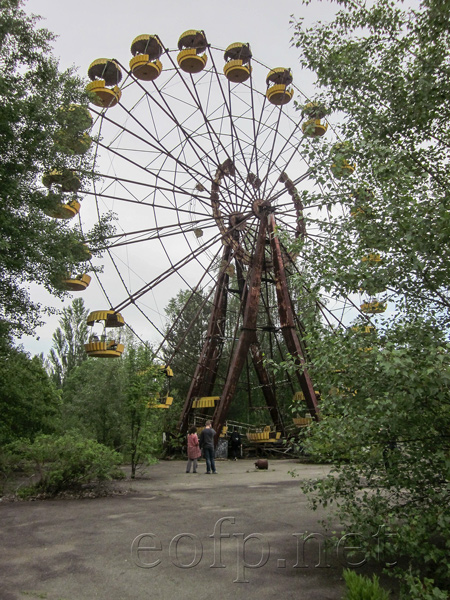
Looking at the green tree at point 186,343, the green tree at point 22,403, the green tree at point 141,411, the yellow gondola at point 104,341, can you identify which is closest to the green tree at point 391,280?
the green tree at point 141,411

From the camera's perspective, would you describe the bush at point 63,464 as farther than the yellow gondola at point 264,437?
No

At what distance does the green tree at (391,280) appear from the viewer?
13.1 feet

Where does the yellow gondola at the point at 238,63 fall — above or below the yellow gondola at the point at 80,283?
above

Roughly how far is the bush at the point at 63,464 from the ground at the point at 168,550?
0.45m

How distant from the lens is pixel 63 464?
898 centimetres

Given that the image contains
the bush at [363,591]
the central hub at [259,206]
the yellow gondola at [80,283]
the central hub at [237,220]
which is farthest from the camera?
the central hub at [237,220]

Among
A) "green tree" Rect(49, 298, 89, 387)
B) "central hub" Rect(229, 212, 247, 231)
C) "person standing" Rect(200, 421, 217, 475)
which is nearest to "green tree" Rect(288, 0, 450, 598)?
"person standing" Rect(200, 421, 217, 475)

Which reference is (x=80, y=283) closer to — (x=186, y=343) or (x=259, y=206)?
(x=259, y=206)

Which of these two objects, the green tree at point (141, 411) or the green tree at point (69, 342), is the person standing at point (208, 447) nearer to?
the green tree at point (141, 411)

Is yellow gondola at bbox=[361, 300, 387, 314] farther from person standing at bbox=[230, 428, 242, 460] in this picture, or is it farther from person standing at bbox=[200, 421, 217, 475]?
person standing at bbox=[230, 428, 242, 460]

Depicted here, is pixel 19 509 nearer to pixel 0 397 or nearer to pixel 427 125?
pixel 0 397

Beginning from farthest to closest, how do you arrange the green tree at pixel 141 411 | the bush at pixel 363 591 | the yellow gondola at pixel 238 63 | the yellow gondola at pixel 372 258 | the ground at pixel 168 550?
the yellow gondola at pixel 238 63, the green tree at pixel 141 411, the yellow gondola at pixel 372 258, the ground at pixel 168 550, the bush at pixel 363 591

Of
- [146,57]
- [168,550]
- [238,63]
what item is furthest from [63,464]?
[238,63]

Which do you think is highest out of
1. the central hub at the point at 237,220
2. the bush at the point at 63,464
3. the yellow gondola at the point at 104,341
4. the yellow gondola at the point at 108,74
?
the yellow gondola at the point at 108,74
